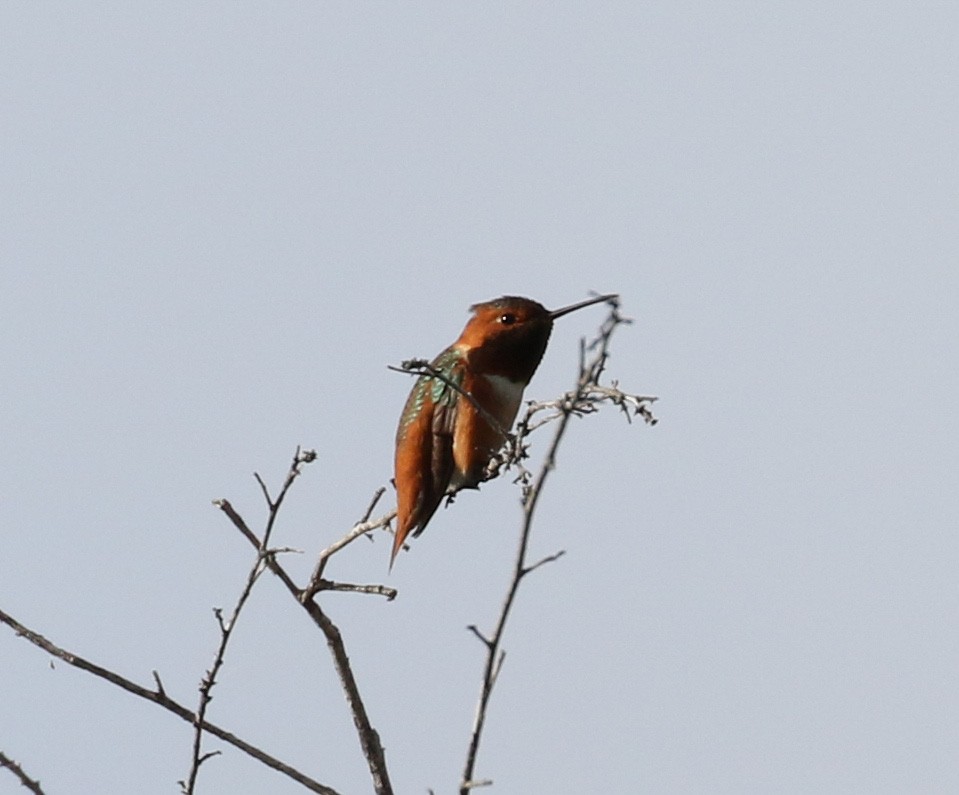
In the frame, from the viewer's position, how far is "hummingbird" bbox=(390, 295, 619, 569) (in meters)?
8.62

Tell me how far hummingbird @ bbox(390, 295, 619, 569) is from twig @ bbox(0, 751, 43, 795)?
3.78 meters

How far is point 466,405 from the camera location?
28.2 ft

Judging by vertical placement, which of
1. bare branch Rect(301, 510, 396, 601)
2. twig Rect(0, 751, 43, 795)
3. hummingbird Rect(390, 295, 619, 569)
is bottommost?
twig Rect(0, 751, 43, 795)

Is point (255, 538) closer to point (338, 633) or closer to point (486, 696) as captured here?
point (338, 633)

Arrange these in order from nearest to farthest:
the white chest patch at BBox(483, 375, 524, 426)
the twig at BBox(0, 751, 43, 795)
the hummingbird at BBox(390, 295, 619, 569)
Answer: the twig at BBox(0, 751, 43, 795) < the hummingbird at BBox(390, 295, 619, 569) < the white chest patch at BBox(483, 375, 524, 426)

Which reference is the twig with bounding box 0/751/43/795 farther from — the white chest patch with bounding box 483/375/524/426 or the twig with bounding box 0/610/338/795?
the white chest patch with bounding box 483/375/524/426

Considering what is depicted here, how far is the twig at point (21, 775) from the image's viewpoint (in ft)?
14.4

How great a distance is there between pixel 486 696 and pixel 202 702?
1.81m

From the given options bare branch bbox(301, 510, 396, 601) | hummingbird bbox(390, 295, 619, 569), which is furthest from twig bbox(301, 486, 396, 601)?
hummingbird bbox(390, 295, 619, 569)

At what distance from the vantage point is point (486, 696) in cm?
321

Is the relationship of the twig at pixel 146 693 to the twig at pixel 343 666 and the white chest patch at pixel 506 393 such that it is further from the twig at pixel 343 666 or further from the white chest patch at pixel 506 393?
the white chest patch at pixel 506 393

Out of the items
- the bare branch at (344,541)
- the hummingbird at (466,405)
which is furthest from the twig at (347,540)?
the hummingbird at (466,405)

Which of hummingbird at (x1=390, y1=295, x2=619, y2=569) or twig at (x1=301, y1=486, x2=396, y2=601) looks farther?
hummingbird at (x1=390, y1=295, x2=619, y2=569)

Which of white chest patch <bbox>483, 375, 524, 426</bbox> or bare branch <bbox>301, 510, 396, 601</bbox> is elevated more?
white chest patch <bbox>483, 375, 524, 426</bbox>
